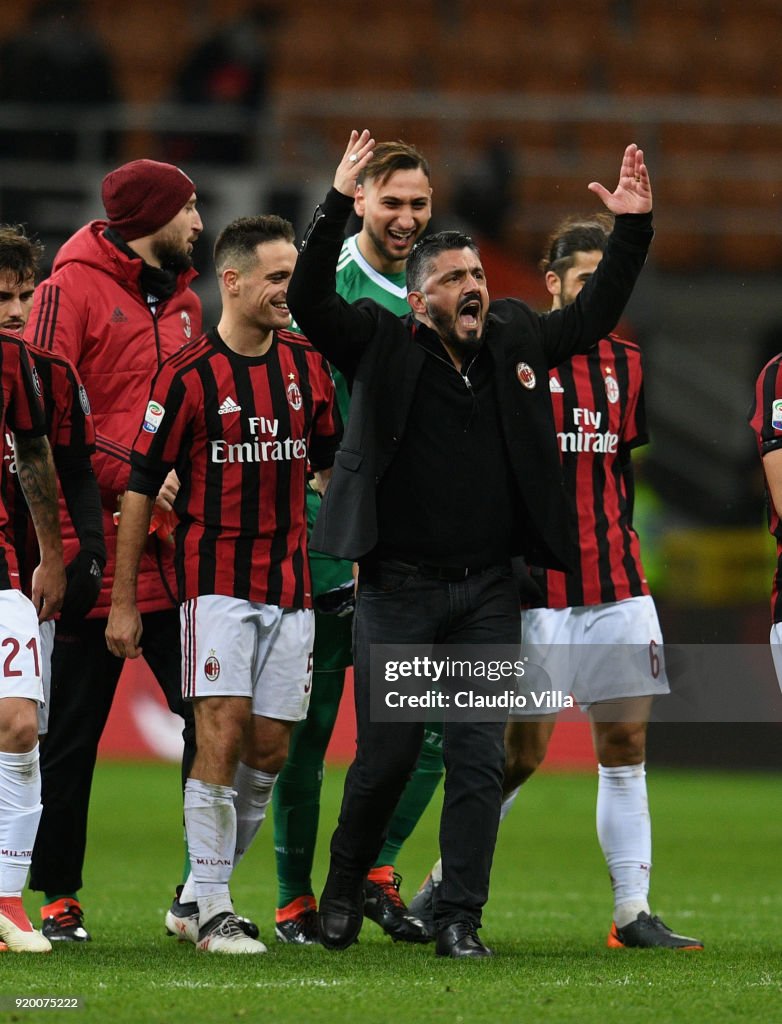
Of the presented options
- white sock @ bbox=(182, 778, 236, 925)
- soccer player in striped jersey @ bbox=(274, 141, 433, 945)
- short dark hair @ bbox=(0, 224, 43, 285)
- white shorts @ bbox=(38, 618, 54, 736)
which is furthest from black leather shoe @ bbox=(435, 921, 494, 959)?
short dark hair @ bbox=(0, 224, 43, 285)

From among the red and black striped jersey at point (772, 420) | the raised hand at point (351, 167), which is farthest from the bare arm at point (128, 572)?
the red and black striped jersey at point (772, 420)

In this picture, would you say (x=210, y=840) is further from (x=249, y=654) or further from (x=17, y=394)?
(x=17, y=394)

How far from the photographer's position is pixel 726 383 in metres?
15.4

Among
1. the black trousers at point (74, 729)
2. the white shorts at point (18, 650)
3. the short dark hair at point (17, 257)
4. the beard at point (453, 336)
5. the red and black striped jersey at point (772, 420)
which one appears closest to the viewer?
the white shorts at point (18, 650)

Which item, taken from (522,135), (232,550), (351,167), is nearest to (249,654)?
(232,550)

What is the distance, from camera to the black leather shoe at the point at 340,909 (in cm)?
514

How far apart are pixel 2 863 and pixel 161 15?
12.4 metres

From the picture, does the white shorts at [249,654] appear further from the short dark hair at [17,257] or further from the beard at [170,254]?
the beard at [170,254]

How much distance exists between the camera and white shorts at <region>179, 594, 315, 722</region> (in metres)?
5.15

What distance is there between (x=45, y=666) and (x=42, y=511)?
0.59m

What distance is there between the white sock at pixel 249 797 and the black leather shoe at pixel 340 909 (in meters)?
0.34

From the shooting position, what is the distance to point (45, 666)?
216 inches

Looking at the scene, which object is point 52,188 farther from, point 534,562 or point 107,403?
point 534,562

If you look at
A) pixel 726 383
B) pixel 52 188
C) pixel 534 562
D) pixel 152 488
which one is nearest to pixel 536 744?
pixel 534 562
